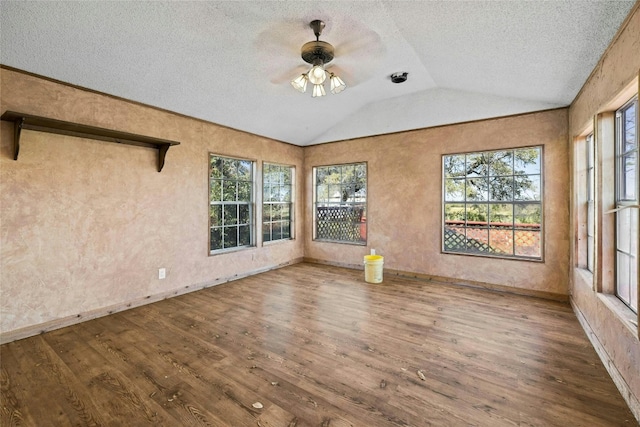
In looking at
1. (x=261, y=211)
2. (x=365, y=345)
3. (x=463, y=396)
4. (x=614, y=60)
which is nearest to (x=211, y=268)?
(x=261, y=211)

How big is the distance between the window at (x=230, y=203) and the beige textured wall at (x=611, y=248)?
14.4ft

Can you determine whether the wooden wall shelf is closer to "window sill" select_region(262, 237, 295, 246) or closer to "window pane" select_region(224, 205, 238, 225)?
"window pane" select_region(224, 205, 238, 225)

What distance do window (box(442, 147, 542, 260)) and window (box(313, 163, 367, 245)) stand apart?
150 cm

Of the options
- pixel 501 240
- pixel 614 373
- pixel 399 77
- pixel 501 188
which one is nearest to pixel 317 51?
pixel 399 77

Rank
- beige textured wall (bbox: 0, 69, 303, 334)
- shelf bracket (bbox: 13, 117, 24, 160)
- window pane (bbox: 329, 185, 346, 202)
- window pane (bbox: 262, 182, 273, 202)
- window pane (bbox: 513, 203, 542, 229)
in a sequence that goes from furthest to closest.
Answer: window pane (bbox: 329, 185, 346, 202) → window pane (bbox: 262, 182, 273, 202) → window pane (bbox: 513, 203, 542, 229) → beige textured wall (bbox: 0, 69, 303, 334) → shelf bracket (bbox: 13, 117, 24, 160)

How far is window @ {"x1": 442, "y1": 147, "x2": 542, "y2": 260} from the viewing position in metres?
3.83

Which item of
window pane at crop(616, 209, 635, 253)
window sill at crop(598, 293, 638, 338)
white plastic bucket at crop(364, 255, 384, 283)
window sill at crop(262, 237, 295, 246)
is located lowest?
white plastic bucket at crop(364, 255, 384, 283)

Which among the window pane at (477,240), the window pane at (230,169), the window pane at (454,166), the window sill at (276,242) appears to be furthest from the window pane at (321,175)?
the window pane at (477,240)

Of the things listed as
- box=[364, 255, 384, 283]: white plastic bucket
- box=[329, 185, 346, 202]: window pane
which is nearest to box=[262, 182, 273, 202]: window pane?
box=[329, 185, 346, 202]: window pane

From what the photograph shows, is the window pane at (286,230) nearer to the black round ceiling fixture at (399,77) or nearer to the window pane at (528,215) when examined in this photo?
the black round ceiling fixture at (399,77)

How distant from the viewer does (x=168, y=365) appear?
7.10ft

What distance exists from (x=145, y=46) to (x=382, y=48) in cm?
229

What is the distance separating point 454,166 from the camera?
440 centimetres

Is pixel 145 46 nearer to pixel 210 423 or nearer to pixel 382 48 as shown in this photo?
pixel 382 48
